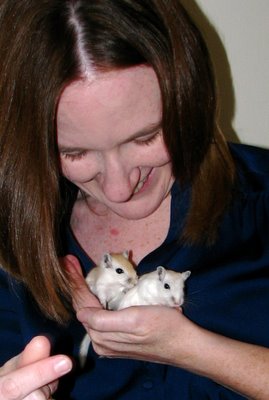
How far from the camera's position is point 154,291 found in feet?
3.92

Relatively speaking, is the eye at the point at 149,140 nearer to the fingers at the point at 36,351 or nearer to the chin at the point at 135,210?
the chin at the point at 135,210

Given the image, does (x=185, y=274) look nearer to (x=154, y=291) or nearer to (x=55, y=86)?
(x=154, y=291)

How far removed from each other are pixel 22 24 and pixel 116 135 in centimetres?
23

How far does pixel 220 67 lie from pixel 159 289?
0.69 metres

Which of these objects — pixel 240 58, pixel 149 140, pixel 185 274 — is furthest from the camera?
pixel 240 58

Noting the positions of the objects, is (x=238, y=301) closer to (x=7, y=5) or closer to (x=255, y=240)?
(x=255, y=240)

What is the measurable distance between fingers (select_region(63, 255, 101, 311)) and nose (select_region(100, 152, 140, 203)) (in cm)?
19

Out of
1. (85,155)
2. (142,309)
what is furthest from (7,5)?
(142,309)

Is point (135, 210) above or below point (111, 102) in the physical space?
below

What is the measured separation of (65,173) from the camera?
1.11m

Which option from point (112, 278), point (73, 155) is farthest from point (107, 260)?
point (73, 155)

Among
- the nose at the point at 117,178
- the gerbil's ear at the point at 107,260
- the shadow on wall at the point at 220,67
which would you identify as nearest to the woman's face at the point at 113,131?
the nose at the point at 117,178

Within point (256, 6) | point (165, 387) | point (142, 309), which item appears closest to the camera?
point (142, 309)

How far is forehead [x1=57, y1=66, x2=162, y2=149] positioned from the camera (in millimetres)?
937
